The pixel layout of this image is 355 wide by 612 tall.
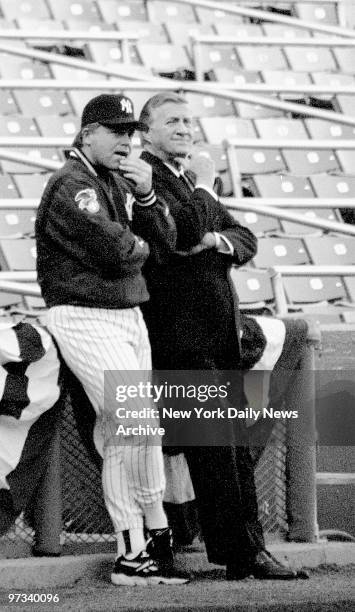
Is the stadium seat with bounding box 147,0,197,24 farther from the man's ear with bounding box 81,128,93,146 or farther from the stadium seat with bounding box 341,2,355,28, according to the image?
the man's ear with bounding box 81,128,93,146

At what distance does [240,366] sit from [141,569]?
0.77 meters

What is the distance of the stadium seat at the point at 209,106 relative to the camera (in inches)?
358

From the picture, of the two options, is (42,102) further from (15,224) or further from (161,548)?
(161,548)

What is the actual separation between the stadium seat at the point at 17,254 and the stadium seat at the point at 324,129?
3195 mm

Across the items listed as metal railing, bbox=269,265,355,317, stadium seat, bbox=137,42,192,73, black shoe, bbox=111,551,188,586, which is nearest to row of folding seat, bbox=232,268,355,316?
metal railing, bbox=269,265,355,317

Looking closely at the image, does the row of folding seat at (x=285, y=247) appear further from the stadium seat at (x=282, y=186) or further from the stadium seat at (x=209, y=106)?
the stadium seat at (x=209, y=106)

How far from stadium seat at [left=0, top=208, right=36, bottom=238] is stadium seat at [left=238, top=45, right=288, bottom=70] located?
3832 mm

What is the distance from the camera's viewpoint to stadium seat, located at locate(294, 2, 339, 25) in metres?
11.4

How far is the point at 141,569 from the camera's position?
3.67m


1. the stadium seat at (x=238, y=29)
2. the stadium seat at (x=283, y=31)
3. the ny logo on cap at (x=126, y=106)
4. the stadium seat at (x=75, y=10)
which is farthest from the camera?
the stadium seat at (x=283, y=31)

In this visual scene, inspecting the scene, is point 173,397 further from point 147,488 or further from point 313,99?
point 313,99

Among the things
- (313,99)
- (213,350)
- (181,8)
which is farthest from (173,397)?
(181,8)

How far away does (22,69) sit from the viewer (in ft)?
30.5

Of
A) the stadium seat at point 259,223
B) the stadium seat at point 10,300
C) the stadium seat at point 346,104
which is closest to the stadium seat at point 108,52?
the stadium seat at point 346,104
